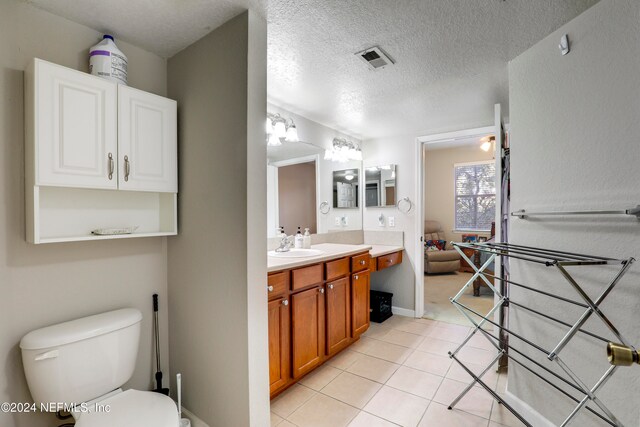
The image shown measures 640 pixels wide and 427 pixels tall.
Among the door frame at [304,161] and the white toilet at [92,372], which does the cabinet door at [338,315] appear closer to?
the door frame at [304,161]

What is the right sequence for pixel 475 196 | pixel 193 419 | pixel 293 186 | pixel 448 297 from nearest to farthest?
pixel 193 419, pixel 293 186, pixel 448 297, pixel 475 196

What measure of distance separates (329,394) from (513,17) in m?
2.44

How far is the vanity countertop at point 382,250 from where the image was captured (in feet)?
9.87

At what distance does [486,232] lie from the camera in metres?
5.68

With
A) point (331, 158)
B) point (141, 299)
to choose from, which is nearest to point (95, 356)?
point (141, 299)

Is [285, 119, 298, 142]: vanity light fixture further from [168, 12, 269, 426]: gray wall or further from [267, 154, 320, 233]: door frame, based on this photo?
[168, 12, 269, 426]: gray wall

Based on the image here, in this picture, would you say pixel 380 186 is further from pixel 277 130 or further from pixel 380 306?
pixel 277 130

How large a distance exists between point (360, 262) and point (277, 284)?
3.51 feet

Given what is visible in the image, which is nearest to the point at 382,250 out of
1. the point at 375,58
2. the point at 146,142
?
the point at 375,58

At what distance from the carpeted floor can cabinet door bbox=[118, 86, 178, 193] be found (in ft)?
10.3

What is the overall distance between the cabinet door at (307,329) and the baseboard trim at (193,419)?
1.94 ft

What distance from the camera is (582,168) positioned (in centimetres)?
140

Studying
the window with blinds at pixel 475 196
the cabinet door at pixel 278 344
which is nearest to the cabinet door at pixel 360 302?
the cabinet door at pixel 278 344

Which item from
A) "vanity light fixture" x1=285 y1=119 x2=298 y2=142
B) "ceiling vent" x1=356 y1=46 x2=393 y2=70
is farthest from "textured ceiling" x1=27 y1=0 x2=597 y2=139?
"vanity light fixture" x1=285 y1=119 x2=298 y2=142
